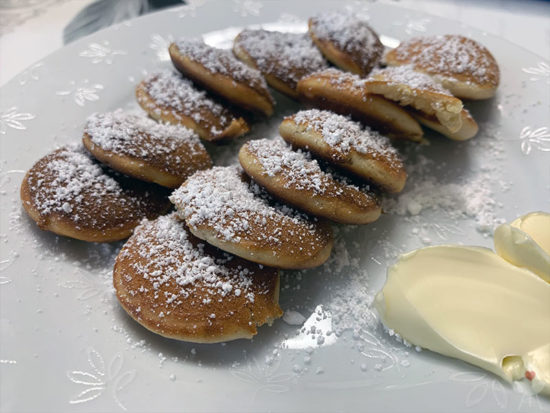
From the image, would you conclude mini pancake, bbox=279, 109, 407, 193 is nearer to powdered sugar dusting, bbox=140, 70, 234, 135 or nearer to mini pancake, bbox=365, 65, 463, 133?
mini pancake, bbox=365, 65, 463, 133

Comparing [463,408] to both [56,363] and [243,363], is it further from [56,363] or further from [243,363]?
[56,363]

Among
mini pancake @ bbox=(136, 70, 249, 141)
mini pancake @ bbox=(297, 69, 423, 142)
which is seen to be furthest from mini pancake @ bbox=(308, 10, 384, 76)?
mini pancake @ bbox=(136, 70, 249, 141)

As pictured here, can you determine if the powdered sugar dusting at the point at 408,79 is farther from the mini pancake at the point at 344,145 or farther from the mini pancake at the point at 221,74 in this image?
the mini pancake at the point at 221,74

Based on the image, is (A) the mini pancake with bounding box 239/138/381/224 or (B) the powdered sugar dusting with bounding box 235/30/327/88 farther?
(B) the powdered sugar dusting with bounding box 235/30/327/88

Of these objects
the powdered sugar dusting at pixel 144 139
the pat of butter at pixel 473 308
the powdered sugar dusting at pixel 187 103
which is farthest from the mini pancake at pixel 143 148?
the pat of butter at pixel 473 308

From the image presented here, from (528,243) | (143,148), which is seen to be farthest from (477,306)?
(143,148)

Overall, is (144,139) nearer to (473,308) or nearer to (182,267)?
(182,267)
